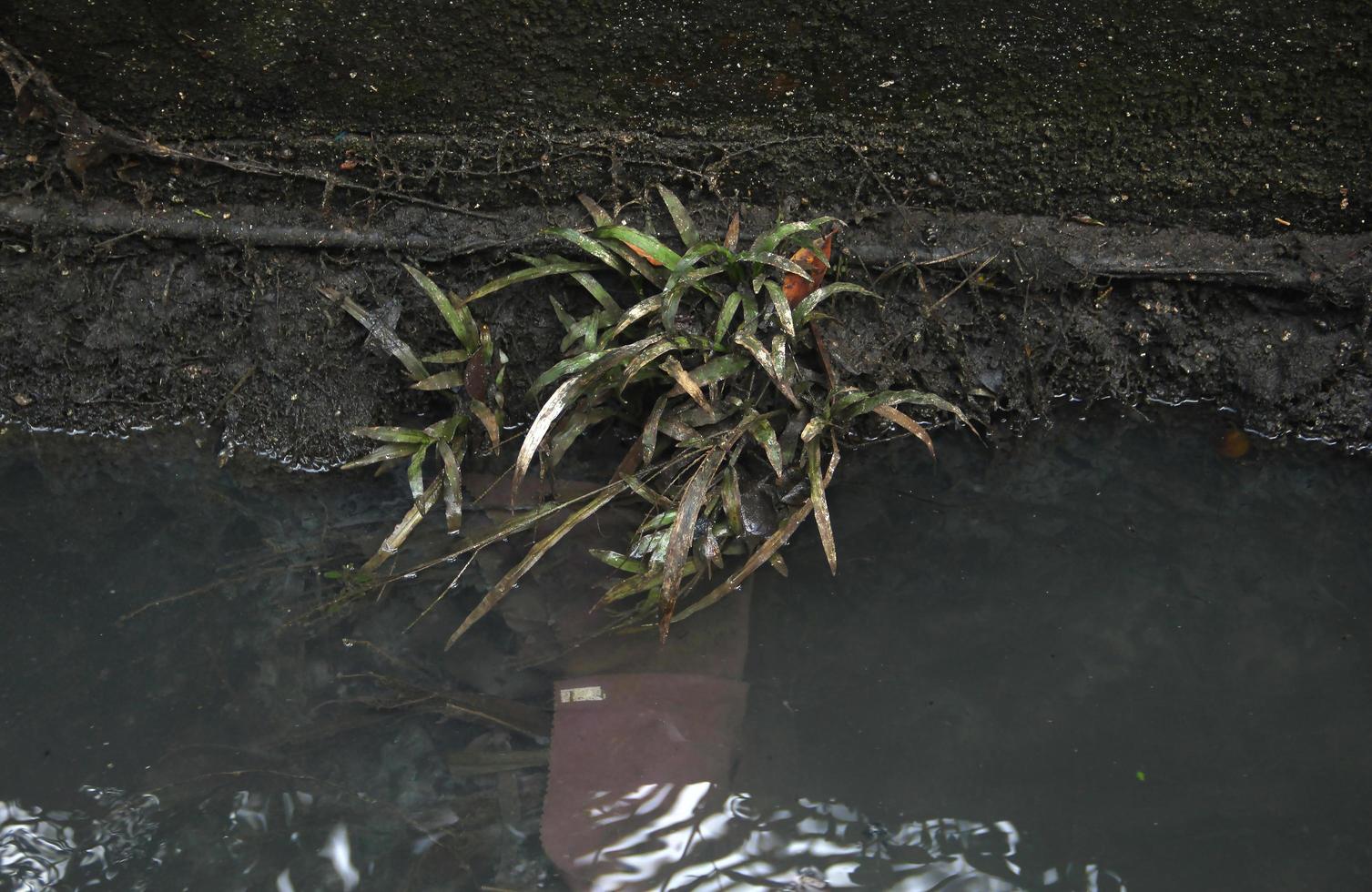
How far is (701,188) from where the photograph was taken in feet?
7.49

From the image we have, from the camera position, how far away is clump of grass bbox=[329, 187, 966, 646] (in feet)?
6.75

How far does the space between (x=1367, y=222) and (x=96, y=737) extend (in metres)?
2.71

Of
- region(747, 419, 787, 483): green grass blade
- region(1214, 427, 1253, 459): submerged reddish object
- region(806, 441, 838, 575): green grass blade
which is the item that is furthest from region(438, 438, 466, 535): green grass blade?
region(1214, 427, 1253, 459): submerged reddish object

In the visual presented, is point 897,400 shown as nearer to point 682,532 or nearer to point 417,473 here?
point 682,532

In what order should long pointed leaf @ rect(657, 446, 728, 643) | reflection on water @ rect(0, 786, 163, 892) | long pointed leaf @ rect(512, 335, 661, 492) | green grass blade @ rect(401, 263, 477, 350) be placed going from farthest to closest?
green grass blade @ rect(401, 263, 477, 350) < long pointed leaf @ rect(512, 335, 661, 492) < long pointed leaf @ rect(657, 446, 728, 643) < reflection on water @ rect(0, 786, 163, 892)

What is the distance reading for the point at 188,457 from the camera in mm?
2379

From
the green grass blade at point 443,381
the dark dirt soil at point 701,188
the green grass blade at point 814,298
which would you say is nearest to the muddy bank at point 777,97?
the dark dirt soil at point 701,188

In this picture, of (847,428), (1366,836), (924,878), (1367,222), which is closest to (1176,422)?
(1367,222)

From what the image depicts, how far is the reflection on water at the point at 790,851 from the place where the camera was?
1765mm

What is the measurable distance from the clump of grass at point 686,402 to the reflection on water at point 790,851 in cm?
34

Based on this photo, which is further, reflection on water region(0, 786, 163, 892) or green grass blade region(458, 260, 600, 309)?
green grass blade region(458, 260, 600, 309)

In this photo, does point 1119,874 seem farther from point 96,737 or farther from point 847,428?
point 96,737

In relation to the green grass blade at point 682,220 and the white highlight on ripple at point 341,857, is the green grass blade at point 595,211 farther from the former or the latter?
the white highlight on ripple at point 341,857

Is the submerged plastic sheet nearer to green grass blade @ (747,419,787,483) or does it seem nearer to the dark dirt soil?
green grass blade @ (747,419,787,483)
